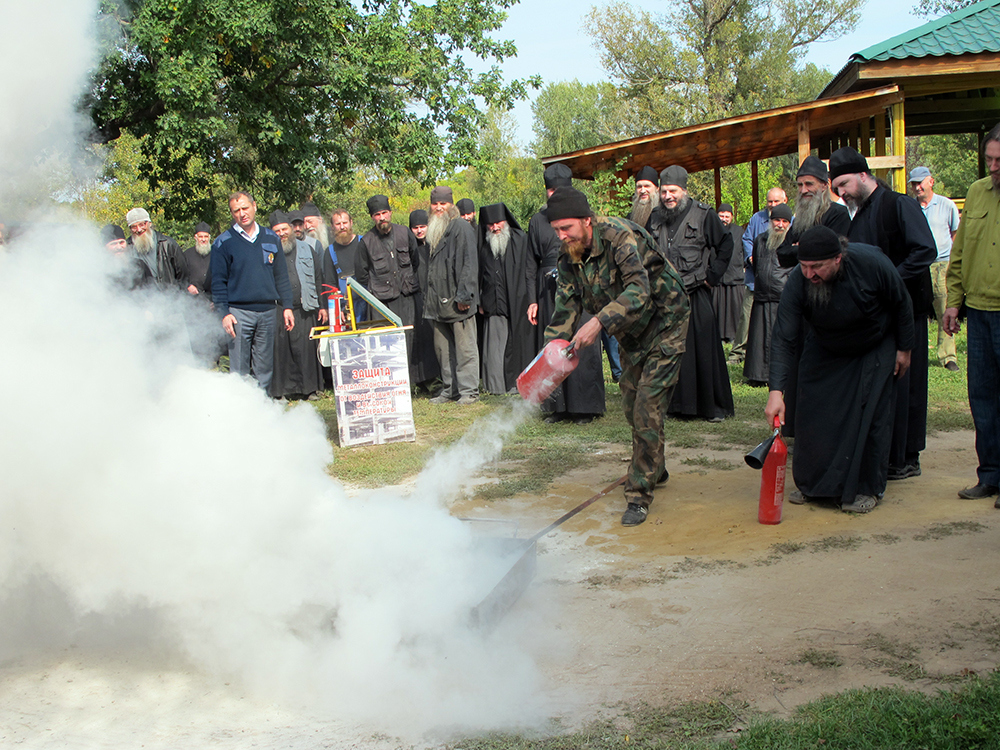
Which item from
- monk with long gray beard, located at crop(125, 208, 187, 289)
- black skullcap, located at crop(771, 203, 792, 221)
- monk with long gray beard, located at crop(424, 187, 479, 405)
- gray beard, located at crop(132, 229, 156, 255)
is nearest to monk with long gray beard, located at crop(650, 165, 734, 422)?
black skullcap, located at crop(771, 203, 792, 221)

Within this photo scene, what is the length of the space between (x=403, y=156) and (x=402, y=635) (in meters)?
15.2

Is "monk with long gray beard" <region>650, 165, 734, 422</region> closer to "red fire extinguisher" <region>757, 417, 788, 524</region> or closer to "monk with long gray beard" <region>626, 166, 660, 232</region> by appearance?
"monk with long gray beard" <region>626, 166, 660, 232</region>

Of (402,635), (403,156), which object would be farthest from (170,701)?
(403,156)

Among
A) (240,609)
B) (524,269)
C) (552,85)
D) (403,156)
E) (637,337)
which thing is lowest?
(240,609)

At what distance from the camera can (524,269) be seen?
388 inches

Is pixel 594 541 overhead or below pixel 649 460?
below

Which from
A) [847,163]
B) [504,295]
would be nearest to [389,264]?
[504,295]

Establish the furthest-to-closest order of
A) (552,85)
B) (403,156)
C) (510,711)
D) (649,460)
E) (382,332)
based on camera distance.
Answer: (552,85) → (403,156) → (382,332) → (649,460) → (510,711)

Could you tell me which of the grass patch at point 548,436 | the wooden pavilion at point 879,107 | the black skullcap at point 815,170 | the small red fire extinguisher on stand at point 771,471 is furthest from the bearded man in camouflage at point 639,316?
the wooden pavilion at point 879,107

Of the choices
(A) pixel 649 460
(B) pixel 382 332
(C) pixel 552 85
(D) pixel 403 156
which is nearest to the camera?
(A) pixel 649 460

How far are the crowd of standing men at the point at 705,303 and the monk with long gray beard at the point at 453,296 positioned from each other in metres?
0.02

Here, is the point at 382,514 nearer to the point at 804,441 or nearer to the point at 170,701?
the point at 170,701

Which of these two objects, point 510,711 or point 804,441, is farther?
point 804,441

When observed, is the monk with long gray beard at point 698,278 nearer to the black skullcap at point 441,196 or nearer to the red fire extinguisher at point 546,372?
the black skullcap at point 441,196
